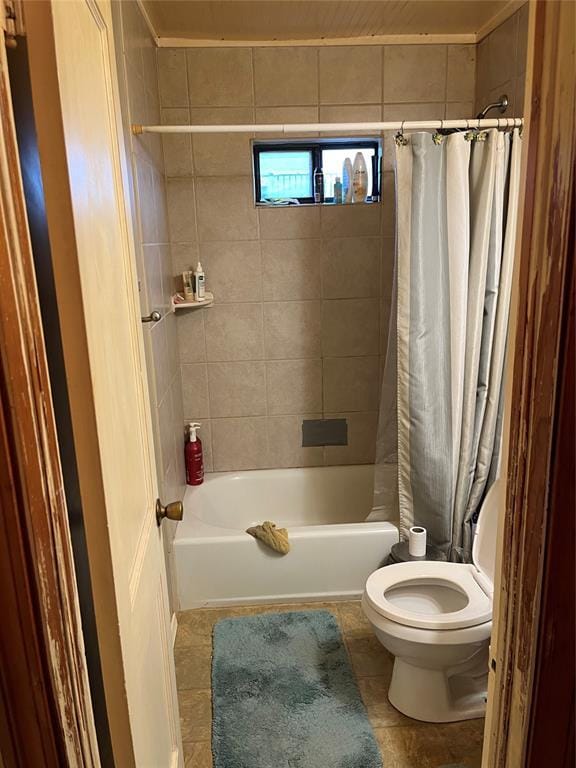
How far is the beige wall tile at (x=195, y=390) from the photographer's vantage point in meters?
2.88

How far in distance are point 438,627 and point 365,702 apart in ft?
1.46

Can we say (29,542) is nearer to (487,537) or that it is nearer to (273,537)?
(487,537)

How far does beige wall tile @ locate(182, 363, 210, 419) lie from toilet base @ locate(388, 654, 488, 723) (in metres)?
1.49

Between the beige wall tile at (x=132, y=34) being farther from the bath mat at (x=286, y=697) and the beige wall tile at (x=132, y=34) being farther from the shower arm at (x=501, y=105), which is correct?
the bath mat at (x=286, y=697)

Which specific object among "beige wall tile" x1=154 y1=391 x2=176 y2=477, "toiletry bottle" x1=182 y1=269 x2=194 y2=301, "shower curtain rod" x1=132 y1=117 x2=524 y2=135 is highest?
"shower curtain rod" x1=132 y1=117 x2=524 y2=135

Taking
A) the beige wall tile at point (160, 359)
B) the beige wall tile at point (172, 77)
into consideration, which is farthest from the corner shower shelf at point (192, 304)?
the beige wall tile at point (172, 77)

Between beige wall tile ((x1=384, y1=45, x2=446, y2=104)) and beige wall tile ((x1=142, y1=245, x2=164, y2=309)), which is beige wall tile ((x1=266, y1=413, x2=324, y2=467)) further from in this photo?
beige wall tile ((x1=384, y1=45, x2=446, y2=104))

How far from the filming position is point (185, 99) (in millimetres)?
2598

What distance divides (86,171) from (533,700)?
3.06ft

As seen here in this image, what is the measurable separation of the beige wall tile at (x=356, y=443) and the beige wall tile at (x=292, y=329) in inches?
14.6

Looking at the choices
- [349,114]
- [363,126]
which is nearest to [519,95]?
[363,126]

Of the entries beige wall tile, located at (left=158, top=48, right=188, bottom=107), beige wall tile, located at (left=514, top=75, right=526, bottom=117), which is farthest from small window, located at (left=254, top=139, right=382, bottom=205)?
beige wall tile, located at (left=514, top=75, right=526, bottom=117)

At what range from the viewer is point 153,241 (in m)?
2.23

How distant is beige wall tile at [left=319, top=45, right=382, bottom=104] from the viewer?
260cm
